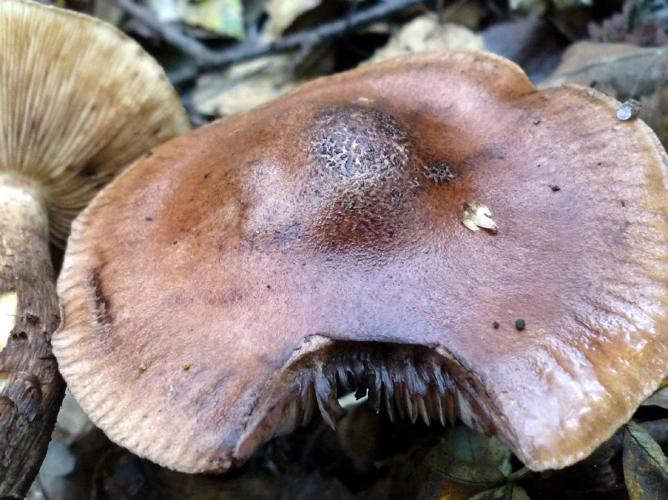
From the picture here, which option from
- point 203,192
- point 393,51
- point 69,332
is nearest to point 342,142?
point 203,192

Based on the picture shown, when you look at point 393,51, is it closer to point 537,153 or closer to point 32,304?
point 537,153

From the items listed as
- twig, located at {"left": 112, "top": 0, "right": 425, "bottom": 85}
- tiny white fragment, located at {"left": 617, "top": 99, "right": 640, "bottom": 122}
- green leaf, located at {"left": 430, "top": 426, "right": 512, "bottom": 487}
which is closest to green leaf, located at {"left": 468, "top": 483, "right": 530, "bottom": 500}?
green leaf, located at {"left": 430, "top": 426, "right": 512, "bottom": 487}

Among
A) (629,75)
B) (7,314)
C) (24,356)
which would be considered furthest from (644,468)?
(7,314)

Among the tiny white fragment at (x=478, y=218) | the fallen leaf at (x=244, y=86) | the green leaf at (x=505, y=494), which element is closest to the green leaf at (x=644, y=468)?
the green leaf at (x=505, y=494)

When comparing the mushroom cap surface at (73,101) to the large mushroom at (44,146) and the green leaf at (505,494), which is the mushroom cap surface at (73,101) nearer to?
the large mushroom at (44,146)

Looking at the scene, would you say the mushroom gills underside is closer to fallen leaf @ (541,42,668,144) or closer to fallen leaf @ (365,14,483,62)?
fallen leaf @ (541,42,668,144)
